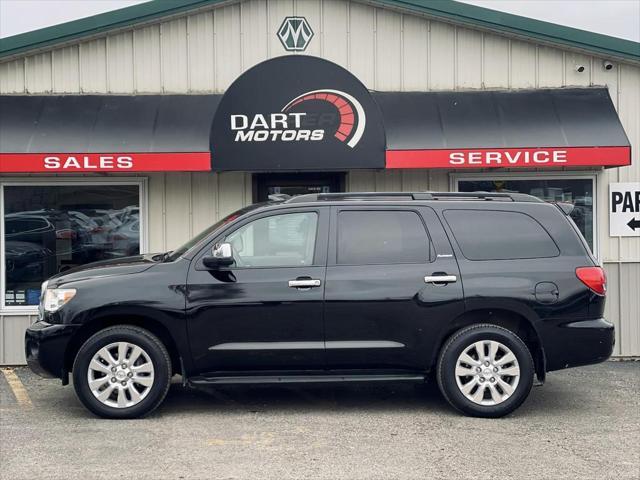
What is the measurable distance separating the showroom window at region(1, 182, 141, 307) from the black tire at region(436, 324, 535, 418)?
4.76 m

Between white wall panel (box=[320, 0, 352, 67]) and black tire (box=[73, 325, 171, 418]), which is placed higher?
white wall panel (box=[320, 0, 352, 67])

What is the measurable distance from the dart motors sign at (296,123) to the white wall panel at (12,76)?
2511 mm

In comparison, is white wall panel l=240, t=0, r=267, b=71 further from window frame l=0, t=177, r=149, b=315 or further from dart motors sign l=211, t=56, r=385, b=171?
window frame l=0, t=177, r=149, b=315

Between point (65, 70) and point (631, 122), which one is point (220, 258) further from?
point (631, 122)

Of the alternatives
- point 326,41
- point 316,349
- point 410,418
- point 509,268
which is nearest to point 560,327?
point 509,268

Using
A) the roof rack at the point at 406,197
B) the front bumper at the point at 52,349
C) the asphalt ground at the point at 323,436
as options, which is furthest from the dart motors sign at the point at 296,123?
the front bumper at the point at 52,349

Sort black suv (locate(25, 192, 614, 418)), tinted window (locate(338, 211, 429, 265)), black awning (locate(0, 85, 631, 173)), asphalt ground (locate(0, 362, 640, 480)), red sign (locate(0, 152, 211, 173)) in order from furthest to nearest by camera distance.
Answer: black awning (locate(0, 85, 631, 173))
red sign (locate(0, 152, 211, 173))
tinted window (locate(338, 211, 429, 265))
black suv (locate(25, 192, 614, 418))
asphalt ground (locate(0, 362, 640, 480))

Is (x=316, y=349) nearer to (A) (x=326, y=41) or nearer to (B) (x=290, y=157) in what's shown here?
(B) (x=290, y=157)

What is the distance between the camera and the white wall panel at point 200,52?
35.7 ft

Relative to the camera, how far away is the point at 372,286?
770 cm

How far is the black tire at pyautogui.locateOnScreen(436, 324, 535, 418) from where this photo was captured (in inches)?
301

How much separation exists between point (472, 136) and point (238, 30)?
124 inches

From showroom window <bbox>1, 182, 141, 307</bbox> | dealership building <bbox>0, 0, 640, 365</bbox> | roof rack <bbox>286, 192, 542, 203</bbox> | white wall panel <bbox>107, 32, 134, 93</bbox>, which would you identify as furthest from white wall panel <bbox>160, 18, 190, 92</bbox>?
roof rack <bbox>286, 192, 542, 203</bbox>

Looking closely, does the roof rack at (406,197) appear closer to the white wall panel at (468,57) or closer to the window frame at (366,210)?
the window frame at (366,210)
